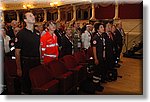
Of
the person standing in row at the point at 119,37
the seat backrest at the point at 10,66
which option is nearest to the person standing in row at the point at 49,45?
the seat backrest at the point at 10,66

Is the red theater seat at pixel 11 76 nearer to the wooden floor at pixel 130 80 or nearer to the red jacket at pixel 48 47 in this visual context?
the red jacket at pixel 48 47

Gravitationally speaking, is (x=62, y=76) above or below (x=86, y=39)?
below

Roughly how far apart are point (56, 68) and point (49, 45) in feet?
0.75

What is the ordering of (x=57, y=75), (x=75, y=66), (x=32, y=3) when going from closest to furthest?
1. (x=32, y=3)
2. (x=57, y=75)
3. (x=75, y=66)

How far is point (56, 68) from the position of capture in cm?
202

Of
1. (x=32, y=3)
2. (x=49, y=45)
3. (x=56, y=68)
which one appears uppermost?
(x=32, y=3)

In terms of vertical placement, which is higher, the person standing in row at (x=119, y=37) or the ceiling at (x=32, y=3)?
the ceiling at (x=32, y=3)

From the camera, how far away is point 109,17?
1.88 meters

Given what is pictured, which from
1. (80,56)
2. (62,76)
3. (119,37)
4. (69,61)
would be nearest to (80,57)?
(80,56)

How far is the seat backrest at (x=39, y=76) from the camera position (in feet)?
6.14

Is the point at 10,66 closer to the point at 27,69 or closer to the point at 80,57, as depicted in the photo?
the point at 27,69

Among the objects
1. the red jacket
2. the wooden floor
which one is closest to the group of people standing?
the red jacket

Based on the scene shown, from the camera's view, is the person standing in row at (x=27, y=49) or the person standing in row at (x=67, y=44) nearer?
the person standing in row at (x=27, y=49)

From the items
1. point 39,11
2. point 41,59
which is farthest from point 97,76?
point 39,11
